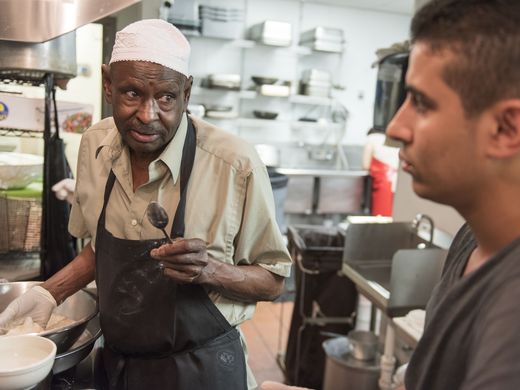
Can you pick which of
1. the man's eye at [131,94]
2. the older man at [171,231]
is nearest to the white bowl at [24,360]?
the older man at [171,231]

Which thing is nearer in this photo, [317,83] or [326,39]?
[326,39]

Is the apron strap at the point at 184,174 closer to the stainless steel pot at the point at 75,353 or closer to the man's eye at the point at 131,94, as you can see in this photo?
the man's eye at the point at 131,94

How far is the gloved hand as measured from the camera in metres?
1.40

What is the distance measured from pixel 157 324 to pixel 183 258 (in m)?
0.26

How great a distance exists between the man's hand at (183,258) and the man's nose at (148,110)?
339 millimetres

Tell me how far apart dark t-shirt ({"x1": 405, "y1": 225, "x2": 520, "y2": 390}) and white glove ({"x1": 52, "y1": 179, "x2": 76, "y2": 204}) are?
1.34 meters

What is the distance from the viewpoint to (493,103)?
701 mm

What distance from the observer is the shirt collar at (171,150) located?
1.39 metres

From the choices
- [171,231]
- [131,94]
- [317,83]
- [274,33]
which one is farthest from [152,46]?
[317,83]

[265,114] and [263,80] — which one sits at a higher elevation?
[263,80]

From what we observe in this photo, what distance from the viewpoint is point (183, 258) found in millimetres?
1195

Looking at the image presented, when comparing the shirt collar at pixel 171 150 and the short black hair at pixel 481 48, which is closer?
the short black hair at pixel 481 48

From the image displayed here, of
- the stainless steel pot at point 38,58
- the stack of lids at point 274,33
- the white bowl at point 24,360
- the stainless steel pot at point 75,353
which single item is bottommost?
the stainless steel pot at point 75,353

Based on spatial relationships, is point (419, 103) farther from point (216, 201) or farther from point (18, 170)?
point (18, 170)
